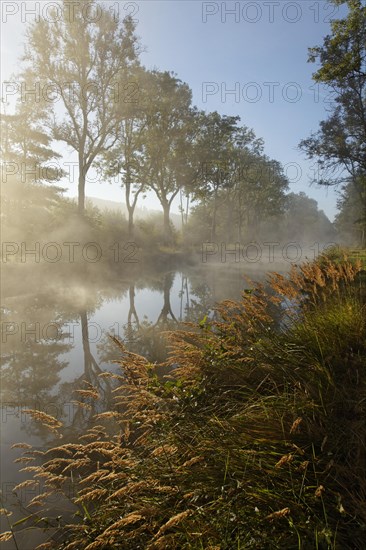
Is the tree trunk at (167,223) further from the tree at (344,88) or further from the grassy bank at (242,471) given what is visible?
the grassy bank at (242,471)

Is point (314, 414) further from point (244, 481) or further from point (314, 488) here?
point (244, 481)

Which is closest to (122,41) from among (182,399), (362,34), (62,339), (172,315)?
(362,34)

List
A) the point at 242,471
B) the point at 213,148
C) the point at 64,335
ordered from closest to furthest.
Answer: the point at 242,471 → the point at 64,335 → the point at 213,148

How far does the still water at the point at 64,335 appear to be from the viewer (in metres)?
4.09

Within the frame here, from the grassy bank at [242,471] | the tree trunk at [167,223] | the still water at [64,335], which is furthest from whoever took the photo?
the tree trunk at [167,223]

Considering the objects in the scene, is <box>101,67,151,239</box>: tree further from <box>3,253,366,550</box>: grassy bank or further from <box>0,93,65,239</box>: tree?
<box>3,253,366,550</box>: grassy bank

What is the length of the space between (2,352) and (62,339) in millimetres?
1291

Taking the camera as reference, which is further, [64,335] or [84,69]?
[84,69]

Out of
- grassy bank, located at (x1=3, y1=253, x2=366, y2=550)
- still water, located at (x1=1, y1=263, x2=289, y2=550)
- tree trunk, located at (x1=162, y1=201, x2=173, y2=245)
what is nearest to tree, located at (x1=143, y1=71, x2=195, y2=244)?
tree trunk, located at (x1=162, y1=201, x2=173, y2=245)

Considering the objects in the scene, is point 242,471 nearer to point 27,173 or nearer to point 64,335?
point 64,335

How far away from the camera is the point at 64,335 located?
7.89 metres

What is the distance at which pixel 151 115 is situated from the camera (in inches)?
1115

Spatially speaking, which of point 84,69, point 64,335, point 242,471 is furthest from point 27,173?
point 242,471

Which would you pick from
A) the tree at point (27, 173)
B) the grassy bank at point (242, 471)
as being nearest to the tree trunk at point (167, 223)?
the tree at point (27, 173)
